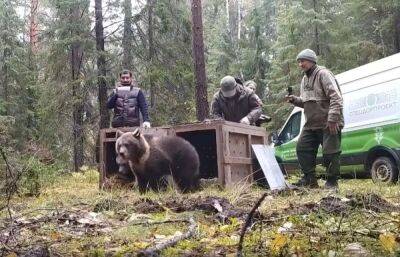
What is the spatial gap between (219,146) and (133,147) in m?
1.34

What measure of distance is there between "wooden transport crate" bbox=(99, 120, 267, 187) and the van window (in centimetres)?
480

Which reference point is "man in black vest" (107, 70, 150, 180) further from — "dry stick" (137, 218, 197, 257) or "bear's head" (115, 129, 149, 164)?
"dry stick" (137, 218, 197, 257)

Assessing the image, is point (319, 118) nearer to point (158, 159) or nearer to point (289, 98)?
point (289, 98)

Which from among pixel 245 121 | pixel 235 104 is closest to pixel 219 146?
pixel 245 121

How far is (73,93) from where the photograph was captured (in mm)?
18125

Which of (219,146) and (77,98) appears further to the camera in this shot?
(77,98)

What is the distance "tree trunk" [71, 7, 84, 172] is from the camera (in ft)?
59.1

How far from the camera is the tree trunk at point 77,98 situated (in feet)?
59.1

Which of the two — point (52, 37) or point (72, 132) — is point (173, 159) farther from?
point (52, 37)

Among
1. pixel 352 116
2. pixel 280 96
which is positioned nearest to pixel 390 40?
pixel 280 96

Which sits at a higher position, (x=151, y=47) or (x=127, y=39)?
(x=127, y=39)

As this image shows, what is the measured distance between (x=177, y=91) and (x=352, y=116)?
24.0 feet

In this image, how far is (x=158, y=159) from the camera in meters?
8.39

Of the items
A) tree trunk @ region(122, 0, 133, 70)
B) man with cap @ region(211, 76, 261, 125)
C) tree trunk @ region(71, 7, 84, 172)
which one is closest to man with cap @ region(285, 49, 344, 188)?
man with cap @ region(211, 76, 261, 125)
